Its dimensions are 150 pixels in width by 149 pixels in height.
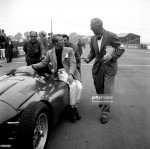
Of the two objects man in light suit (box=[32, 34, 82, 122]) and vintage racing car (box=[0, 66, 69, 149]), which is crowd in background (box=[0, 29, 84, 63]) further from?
vintage racing car (box=[0, 66, 69, 149])

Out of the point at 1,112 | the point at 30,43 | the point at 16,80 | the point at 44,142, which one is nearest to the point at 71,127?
the point at 44,142

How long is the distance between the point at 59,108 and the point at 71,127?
0.58 m

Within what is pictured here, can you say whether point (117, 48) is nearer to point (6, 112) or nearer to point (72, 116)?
point (72, 116)

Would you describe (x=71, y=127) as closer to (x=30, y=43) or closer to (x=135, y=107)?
(x=135, y=107)

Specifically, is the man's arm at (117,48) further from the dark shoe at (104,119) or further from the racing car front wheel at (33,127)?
the racing car front wheel at (33,127)

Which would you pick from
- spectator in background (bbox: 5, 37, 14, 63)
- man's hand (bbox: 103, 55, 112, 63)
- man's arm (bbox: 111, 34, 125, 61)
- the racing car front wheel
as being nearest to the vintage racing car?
the racing car front wheel

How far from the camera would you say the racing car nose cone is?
2.70 metres

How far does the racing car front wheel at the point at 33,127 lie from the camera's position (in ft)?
8.44

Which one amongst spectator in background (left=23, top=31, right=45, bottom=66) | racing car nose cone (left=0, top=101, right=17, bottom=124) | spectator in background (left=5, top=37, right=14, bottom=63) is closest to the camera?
racing car nose cone (left=0, top=101, right=17, bottom=124)

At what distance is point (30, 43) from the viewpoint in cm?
671

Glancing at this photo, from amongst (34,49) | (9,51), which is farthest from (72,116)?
(9,51)

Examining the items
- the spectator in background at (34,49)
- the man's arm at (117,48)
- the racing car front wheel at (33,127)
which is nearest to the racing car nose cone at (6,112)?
the racing car front wheel at (33,127)

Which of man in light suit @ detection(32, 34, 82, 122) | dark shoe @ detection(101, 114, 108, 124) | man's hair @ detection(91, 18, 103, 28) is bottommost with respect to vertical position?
dark shoe @ detection(101, 114, 108, 124)

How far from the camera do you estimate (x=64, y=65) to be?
15.4 feet
